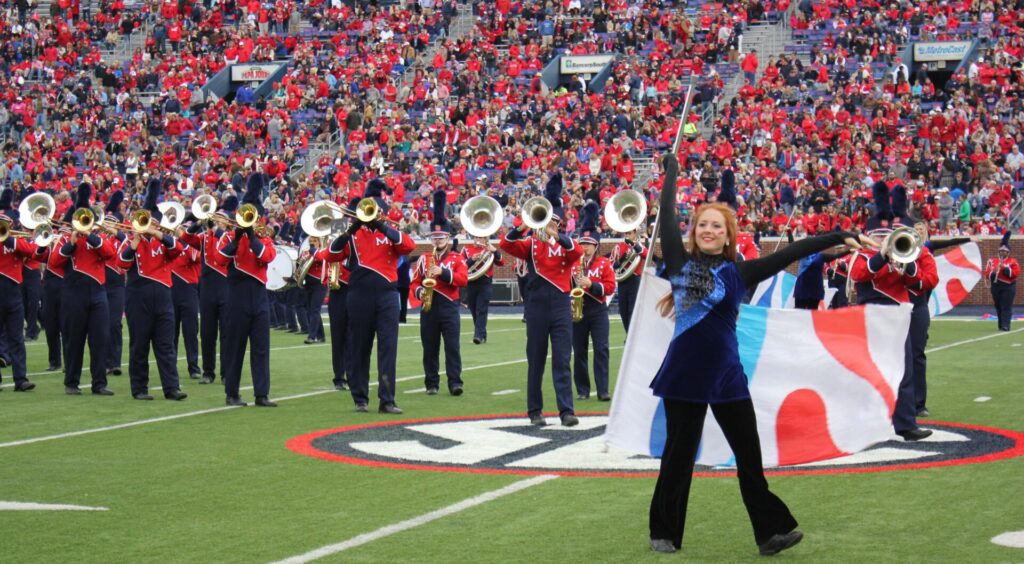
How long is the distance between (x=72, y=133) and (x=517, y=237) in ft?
94.8

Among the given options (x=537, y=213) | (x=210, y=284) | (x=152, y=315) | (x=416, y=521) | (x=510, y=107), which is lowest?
(x=416, y=521)

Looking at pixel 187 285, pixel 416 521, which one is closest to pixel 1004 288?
pixel 187 285

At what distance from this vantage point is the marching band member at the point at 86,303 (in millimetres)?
13219

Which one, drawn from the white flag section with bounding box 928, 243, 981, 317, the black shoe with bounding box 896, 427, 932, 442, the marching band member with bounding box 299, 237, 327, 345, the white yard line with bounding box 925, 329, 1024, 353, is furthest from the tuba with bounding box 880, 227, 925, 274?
the marching band member with bounding box 299, 237, 327, 345

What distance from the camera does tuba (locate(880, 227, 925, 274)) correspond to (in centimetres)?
951

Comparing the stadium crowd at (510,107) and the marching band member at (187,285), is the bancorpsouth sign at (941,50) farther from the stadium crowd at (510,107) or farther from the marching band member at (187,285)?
the marching band member at (187,285)

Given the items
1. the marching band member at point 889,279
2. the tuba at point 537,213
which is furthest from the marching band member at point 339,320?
the marching band member at point 889,279

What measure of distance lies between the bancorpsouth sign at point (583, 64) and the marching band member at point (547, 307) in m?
A: 24.1

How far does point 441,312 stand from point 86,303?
3.38 meters

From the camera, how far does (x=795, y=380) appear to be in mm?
7727

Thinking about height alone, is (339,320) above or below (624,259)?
below

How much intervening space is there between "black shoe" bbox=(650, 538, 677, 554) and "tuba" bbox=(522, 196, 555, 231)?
517cm

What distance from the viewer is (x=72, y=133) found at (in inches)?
1463

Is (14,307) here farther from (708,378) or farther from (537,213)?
(708,378)
